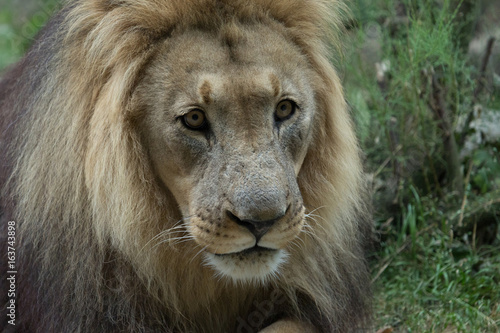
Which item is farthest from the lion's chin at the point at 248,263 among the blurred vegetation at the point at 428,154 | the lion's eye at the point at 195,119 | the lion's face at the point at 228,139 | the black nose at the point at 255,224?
the blurred vegetation at the point at 428,154

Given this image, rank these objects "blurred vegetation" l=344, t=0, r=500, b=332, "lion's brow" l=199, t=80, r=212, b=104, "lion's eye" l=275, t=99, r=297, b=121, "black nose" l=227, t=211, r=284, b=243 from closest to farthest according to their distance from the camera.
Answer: "black nose" l=227, t=211, r=284, b=243 → "lion's brow" l=199, t=80, r=212, b=104 → "lion's eye" l=275, t=99, r=297, b=121 → "blurred vegetation" l=344, t=0, r=500, b=332

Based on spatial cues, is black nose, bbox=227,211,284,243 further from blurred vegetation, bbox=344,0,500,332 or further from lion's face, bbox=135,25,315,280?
blurred vegetation, bbox=344,0,500,332

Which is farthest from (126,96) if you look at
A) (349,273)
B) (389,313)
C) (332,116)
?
(389,313)

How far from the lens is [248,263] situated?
2609 millimetres

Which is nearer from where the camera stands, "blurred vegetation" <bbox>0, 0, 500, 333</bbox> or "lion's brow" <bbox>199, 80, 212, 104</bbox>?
"lion's brow" <bbox>199, 80, 212, 104</bbox>

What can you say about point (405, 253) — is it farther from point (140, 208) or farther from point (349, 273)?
point (140, 208)

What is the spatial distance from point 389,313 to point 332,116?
5.09 ft

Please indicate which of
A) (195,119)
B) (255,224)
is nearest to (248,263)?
(255,224)

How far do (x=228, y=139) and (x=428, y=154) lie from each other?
8.31ft

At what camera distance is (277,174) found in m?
2.58

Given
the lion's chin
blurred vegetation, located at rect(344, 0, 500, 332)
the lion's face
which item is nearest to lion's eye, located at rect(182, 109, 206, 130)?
the lion's face

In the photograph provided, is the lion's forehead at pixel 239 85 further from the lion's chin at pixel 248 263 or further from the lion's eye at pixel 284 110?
the lion's chin at pixel 248 263

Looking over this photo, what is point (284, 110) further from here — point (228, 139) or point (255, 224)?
point (255, 224)

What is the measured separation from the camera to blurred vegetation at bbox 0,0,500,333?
4164 millimetres
